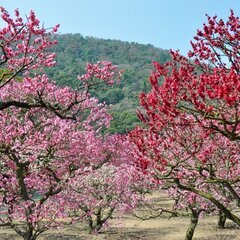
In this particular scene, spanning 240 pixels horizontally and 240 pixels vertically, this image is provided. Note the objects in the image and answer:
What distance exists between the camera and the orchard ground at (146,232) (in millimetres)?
22984

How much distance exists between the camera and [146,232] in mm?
25188

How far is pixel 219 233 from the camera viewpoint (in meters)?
24.3

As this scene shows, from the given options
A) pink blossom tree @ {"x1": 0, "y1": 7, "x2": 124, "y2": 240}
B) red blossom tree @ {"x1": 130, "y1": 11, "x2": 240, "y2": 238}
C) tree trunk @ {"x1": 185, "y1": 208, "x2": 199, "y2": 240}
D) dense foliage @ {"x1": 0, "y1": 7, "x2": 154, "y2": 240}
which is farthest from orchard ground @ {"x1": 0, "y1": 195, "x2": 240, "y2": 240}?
red blossom tree @ {"x1": 130, "y1": 11, "x2": 240, "y2": 238}

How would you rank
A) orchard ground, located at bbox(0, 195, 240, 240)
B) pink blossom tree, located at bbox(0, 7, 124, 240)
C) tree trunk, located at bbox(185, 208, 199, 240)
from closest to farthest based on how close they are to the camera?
pink blossom tree, located at bbox(0, 7, 124, 240) < tree trunk, located at bbox(185, 208, 199, 240) < orchard ground, located at bbox(0, 195, 240, 240)

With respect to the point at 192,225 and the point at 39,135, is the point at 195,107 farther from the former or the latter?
the point at 192,225

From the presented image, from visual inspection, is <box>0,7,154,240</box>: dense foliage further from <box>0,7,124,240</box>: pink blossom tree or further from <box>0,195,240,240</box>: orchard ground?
<box>0,195,240,240</box>: orchard ground

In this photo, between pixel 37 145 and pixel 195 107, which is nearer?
pixel 195 107

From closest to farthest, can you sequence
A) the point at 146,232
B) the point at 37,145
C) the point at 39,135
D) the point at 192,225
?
1. the point at 37,145
2. the point at 39,135
3. the point at 192,225
4. the point at 146,232

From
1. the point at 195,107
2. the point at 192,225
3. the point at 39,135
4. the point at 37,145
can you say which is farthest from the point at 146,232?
the point at 195,107

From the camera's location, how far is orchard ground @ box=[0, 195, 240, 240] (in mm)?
22984

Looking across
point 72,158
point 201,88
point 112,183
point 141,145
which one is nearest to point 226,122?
point 201,88

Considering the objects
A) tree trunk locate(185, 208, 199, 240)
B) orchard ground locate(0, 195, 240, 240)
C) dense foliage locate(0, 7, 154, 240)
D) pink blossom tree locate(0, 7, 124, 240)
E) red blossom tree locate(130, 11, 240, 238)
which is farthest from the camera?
orchard ground locate(0, 195, 240, 240)

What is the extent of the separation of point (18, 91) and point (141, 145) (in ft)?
27.7

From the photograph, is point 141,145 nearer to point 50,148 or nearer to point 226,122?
point 226,122
